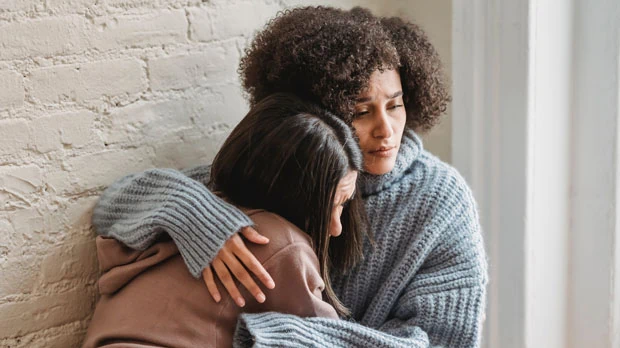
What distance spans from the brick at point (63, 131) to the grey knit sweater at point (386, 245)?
98 mm

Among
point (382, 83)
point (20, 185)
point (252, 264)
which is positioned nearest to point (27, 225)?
point (20, 185)

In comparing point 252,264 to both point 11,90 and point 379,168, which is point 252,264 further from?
point 11,90

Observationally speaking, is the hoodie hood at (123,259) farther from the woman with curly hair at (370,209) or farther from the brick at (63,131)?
the brick at (63,131)

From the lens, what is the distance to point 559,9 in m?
1.49

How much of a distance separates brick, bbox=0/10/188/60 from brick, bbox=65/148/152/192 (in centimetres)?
18

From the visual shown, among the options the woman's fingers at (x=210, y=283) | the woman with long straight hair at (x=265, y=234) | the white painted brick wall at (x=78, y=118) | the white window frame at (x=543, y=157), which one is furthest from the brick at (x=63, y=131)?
the white window frame at (x=543, y=157)

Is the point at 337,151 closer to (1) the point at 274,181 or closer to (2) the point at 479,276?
(1) the point at 274,181

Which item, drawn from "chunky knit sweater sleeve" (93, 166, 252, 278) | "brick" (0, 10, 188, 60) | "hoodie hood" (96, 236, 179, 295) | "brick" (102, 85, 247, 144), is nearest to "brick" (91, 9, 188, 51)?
"brick" (0, 10, 188, 60)

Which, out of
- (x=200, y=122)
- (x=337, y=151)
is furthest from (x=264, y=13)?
(x=337, y=151)

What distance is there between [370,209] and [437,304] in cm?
20

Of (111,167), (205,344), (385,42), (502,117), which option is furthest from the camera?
(502,117)

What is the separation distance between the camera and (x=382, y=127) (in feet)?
4.25

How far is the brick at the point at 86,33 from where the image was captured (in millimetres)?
1267

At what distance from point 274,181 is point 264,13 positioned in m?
0.48
